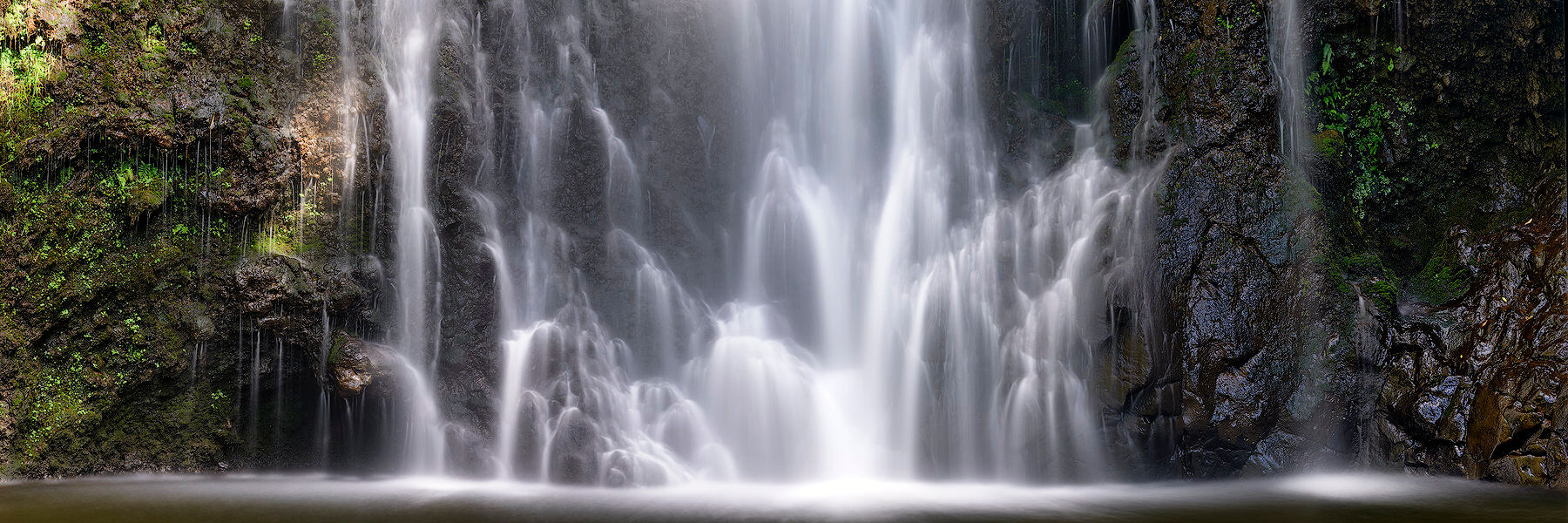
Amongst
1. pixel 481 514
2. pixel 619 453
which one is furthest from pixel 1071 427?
pixel 481 514

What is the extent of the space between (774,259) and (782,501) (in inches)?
156

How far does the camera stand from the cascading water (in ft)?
33.3

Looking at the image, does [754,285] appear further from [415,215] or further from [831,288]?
[415,215]

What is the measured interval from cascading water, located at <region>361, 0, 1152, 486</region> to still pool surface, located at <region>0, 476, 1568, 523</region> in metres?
0.73

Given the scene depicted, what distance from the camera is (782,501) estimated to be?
8.71 m

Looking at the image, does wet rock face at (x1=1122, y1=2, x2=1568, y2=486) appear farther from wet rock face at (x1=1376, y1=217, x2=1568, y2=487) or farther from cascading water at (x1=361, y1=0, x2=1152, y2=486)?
cascading water at (x1=361, y1=0, x2=1152, y2=486)

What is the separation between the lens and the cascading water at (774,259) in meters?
10.1

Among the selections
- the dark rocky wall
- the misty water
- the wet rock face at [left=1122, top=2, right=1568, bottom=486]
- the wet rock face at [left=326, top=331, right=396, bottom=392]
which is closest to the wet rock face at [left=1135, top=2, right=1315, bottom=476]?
the wet rock face at [left=1122, top=2, right=1568, bottom=486]

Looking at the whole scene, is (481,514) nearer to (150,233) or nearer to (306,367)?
(306,367)

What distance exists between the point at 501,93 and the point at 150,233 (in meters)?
4.41

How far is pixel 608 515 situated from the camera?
26.5ft

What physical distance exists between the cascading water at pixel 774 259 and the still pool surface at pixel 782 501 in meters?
0.73

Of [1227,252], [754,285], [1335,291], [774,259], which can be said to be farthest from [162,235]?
[1335,291]

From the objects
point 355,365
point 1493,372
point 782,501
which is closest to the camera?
point 782,501
